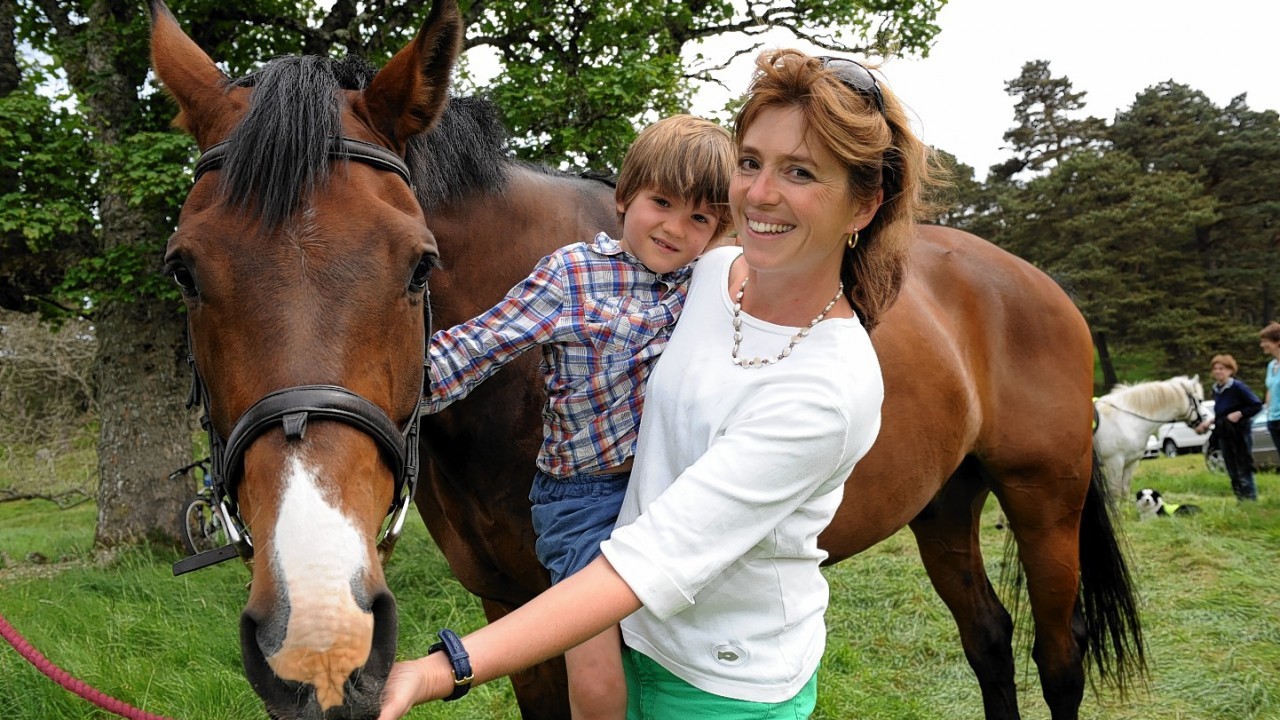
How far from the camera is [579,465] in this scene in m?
1.80

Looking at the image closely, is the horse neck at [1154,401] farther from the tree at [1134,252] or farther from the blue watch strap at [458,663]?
the tree at [1134,252]

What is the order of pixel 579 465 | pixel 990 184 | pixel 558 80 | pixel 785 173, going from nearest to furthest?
pixel 785 173
pixel 579 465
pixel 558 80
pixel 990 184

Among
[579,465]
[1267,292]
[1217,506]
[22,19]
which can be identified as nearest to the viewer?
[579,465]

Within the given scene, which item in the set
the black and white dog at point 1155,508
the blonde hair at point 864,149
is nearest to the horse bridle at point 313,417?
the blonde hair at point 864,149

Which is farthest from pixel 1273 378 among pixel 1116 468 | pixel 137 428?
pixel 137 428

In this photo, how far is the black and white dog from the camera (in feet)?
28.2

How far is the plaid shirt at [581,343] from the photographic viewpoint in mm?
1690

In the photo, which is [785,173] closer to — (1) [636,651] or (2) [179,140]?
(1) [636,651]

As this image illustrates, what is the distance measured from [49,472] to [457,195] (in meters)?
10.3

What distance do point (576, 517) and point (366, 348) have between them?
63 centimetres

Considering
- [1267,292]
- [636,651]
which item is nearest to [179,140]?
[636,651]

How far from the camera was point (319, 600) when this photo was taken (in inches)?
41.2

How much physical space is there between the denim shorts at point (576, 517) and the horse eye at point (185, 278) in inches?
33.0

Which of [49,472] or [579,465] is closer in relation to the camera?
[579,465]
